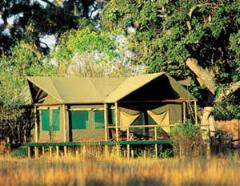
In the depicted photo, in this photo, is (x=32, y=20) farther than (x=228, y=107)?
Yes

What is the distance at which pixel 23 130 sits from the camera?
29344 millimetres

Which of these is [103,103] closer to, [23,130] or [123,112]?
[123,112]

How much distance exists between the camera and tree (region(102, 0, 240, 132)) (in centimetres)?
2562

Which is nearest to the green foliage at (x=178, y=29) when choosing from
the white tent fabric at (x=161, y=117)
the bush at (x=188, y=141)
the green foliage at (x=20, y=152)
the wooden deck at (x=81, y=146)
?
the white tent fabric at (x=161, y=117)

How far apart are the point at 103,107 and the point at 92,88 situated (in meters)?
0.98

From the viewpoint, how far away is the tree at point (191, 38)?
25.6 m

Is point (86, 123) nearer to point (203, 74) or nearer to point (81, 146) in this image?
point (81, 146)

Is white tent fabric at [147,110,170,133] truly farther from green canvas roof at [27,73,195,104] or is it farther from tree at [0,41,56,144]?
tree at [0,41,56,144]

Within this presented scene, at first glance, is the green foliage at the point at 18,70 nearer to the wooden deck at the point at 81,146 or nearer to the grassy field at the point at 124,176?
the wooden deck at the point at 81,146

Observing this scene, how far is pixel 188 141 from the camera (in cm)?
2095

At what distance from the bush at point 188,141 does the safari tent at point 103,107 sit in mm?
3992

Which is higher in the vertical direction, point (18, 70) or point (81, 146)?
point (18, 70)

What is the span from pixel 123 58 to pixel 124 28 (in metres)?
7.31

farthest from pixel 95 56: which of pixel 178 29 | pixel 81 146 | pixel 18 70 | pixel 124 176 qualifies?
pixel 124 176
